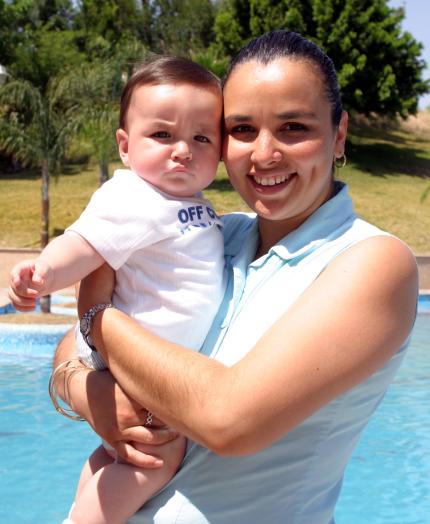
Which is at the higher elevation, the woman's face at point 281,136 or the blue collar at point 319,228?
the woman's face at point 281,136

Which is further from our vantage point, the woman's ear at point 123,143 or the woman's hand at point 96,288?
the woman's ear at point 123,143

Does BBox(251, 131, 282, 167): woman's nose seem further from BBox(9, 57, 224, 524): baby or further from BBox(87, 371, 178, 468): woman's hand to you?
BBox(87, 371, 178, 468): woman's hand

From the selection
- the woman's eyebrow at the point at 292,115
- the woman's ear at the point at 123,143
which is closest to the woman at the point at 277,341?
the woman's eyebrow at the point at 292,115

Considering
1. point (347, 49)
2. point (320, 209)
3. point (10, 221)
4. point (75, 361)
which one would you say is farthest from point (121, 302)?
point (347, 49)

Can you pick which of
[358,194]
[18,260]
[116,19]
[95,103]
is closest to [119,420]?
[95,103]

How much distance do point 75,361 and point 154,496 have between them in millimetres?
455

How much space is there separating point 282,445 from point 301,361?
231 millimetres

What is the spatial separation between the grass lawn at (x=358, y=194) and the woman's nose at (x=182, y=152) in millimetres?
12505

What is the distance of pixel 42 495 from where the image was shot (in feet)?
18.2

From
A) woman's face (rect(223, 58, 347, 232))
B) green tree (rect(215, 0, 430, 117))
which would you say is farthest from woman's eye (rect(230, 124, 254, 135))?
green tree (rect(215, 0, 430, 117))

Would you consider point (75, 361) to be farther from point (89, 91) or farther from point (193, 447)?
point (89, 91)

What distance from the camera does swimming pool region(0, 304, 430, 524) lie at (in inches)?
210

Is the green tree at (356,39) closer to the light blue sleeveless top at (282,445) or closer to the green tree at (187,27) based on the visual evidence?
the green tree at (187,27)

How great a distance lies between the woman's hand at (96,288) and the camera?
1.91 m
